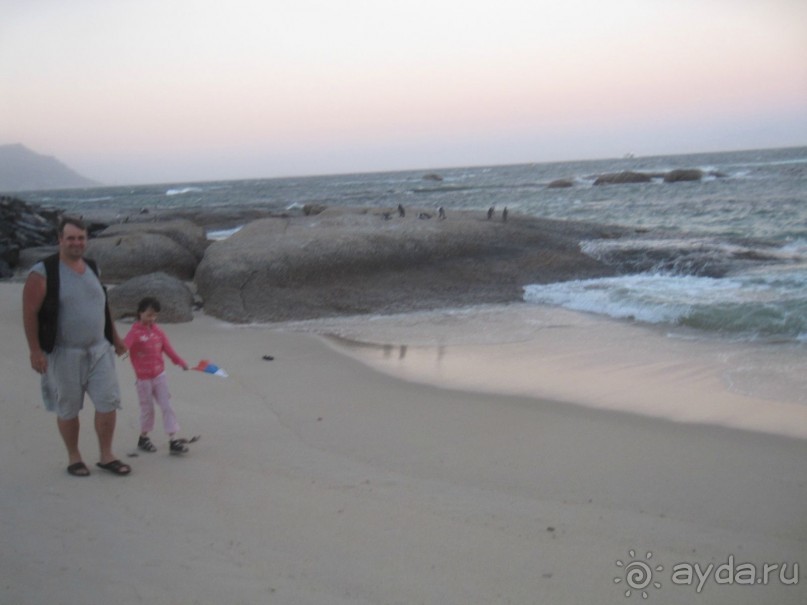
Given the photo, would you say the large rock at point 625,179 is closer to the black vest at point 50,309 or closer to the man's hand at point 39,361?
the black vest at point 50,309

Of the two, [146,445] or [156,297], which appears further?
[156,297]

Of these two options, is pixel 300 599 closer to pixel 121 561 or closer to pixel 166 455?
pixel 121 561

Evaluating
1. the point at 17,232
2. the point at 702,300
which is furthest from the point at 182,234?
the point at 702,300

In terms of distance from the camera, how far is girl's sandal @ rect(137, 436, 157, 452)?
546cm

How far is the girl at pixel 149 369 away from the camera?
17.8ft

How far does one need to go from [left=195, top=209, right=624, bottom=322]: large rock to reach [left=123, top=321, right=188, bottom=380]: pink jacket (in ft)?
18.6

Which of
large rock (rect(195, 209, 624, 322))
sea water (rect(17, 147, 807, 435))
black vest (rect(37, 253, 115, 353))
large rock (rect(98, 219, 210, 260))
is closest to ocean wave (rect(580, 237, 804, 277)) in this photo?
sea water (rect(17, 147, 807, 435))

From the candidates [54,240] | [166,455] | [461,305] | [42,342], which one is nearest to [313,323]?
[461,305]

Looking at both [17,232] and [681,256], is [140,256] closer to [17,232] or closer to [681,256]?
[17,232]

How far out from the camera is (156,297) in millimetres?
10914

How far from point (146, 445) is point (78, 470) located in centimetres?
65

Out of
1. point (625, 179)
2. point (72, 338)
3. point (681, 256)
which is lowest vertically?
point (681, 256)

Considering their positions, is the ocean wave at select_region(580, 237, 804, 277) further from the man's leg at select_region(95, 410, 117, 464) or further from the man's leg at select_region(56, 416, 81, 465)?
Answer: the man's leg at select_region(56, 416, 81, 465)

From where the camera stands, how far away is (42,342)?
4.67 meters
